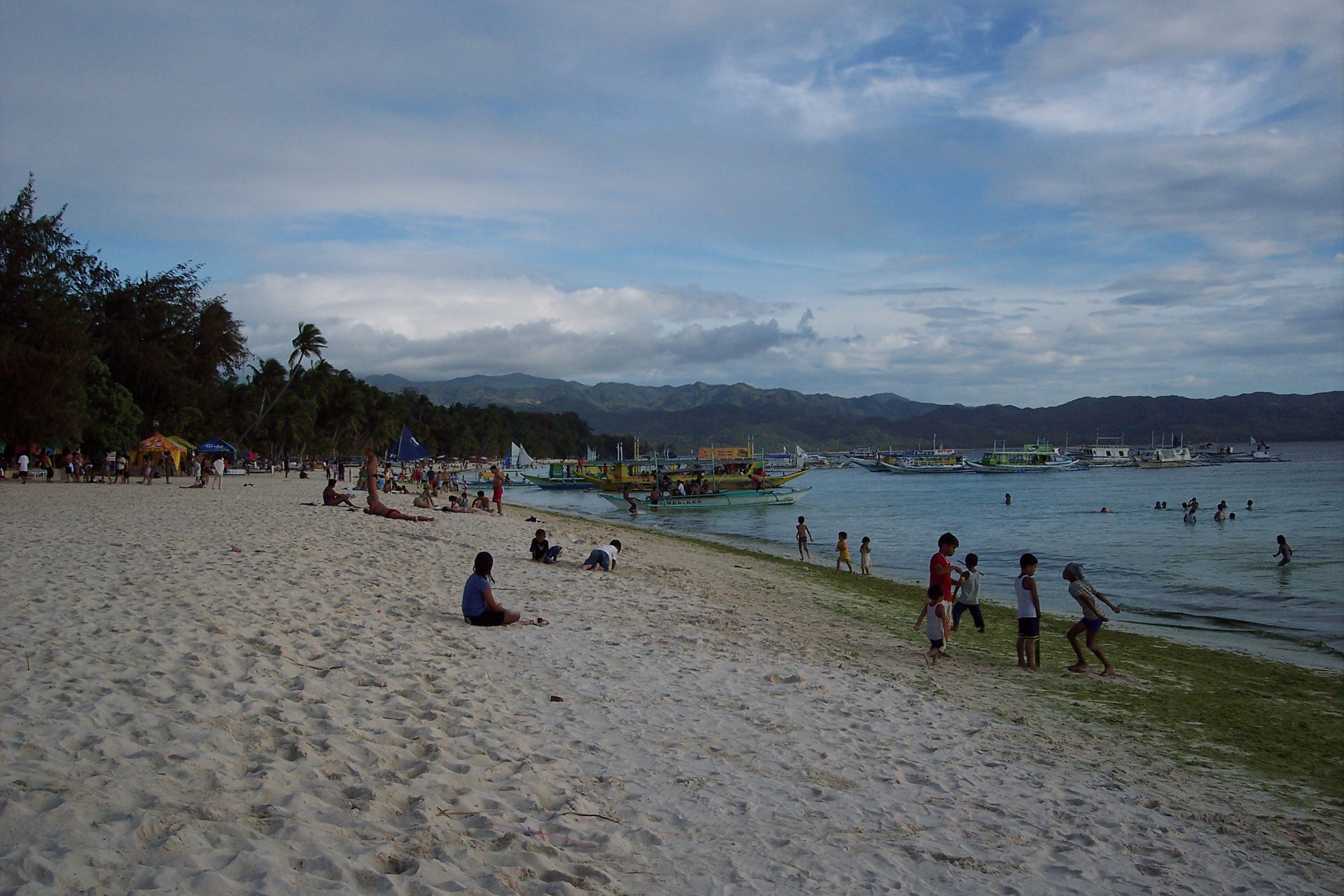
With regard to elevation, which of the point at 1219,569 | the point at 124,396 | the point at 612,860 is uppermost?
the point at 124,396

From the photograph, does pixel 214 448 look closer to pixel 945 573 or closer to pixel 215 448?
pixel 215 448

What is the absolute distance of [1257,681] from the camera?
10375 mm

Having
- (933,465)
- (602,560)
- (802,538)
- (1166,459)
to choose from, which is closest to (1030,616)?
(602,560)

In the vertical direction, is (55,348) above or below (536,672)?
above

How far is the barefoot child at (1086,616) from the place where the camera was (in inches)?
382

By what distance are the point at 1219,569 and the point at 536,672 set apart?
22624 millimetres

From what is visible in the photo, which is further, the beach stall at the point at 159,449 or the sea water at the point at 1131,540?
the beach stall at the point at 159,449

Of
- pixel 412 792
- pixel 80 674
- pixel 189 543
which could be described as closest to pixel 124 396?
pixel 189 543

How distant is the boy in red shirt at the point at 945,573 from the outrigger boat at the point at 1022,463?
103 metres

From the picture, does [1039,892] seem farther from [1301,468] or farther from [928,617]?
[1301,468]

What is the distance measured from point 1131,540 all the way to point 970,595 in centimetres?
2433

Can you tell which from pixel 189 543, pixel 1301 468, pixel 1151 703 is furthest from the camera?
pixel 1301 468

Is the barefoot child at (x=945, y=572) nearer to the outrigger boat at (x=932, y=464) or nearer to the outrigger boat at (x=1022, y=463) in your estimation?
the outrigger boat at (x=1022, y=463)

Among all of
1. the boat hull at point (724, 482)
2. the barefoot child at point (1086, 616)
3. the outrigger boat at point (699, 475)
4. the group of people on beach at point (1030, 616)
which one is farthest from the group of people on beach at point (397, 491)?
the outrigger boat at point (699, 475)
